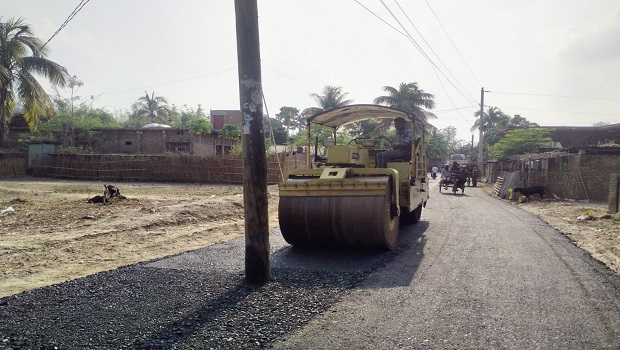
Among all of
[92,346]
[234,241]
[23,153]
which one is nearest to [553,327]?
[92,346]

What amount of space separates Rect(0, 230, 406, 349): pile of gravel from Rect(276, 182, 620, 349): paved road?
12.3 inches

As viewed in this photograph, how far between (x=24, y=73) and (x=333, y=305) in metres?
25.4

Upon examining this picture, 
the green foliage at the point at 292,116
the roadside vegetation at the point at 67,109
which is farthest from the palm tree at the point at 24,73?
the green foliage at the point at 292,116

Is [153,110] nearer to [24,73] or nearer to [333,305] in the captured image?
[24,73]

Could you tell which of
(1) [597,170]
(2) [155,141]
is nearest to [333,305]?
(1) [597,170]

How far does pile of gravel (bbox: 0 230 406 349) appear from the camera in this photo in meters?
3.51

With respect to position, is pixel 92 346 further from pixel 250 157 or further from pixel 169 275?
pixel 250 157

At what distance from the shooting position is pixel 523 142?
28.5 m

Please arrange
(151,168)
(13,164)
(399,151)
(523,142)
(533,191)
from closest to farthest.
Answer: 1. (399,151)
2. (533,191)
3. (13,164)
4. (151,168)
5. (523,142)

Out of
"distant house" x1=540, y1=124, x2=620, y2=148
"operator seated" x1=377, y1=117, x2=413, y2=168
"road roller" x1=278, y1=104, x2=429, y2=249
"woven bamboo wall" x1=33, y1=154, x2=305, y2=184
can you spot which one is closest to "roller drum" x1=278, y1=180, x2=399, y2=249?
"road roller" x1=278, y1=104, x2=429, y2=249

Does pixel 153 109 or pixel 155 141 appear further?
pixel 153 109

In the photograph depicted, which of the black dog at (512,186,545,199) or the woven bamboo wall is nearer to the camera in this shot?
the black dog at (512,186,545,199)

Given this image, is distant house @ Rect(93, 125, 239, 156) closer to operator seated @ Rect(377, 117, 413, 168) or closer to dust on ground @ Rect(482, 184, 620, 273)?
dust on ground @ Rect(482, 184, 620, 273)

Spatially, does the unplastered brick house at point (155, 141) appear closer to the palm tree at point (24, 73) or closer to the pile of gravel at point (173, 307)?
the palm tree at point (24, 73)
